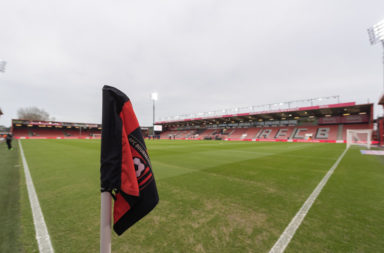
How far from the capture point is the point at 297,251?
5.55 ft

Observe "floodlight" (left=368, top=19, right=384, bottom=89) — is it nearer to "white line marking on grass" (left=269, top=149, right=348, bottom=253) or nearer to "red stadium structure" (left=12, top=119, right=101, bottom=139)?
"white line marking on grass" (left=269, top=149, right=348, bottom=253)

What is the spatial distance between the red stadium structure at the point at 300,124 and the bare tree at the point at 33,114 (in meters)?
52.4

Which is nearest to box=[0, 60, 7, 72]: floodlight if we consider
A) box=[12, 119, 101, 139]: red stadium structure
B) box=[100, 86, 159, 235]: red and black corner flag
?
box=[12, 119, 101, 139]: red stadium structure

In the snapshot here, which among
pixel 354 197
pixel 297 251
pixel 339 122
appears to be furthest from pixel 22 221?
pixel 339 122

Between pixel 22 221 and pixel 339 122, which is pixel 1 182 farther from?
pixel 339 122

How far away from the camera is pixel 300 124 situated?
38750 mm

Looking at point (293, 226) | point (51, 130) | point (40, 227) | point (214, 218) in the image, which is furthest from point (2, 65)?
point (51, 130)

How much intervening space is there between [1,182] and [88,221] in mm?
3979

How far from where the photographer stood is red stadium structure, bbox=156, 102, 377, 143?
3042 centimetres

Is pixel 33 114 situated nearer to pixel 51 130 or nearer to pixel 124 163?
pixel 51 130

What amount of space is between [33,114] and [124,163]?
78.8 metres

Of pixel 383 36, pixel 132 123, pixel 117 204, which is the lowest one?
pixel 117 204

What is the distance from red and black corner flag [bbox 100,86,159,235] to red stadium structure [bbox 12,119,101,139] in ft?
201

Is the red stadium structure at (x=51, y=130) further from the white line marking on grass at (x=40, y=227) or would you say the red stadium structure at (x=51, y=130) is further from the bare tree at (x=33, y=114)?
the white line marking on grass at (x=40, y=227)
